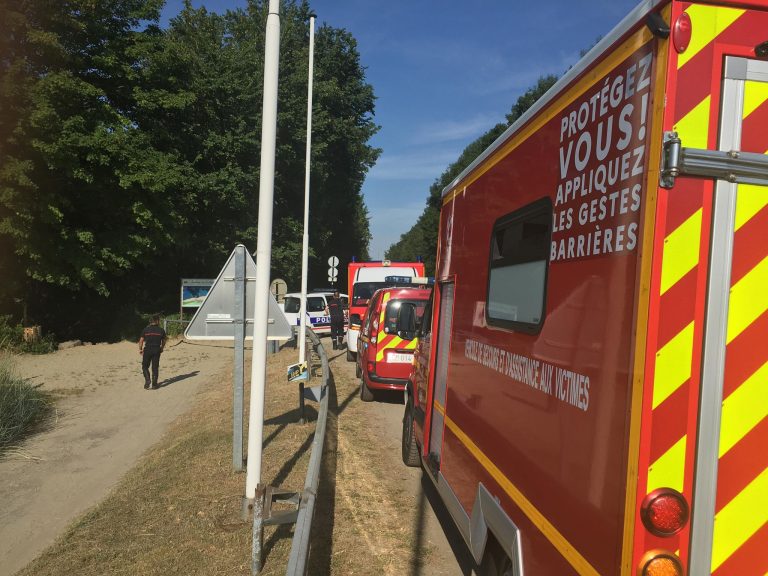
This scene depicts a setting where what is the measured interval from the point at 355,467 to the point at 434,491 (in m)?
1.12

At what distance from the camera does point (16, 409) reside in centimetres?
948

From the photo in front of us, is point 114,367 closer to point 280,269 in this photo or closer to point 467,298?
point 467,298

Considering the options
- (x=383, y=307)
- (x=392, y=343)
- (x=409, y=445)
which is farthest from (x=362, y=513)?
(x=383, y=307)

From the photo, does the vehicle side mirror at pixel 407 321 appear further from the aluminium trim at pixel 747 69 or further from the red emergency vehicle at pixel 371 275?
the red emergency vehicle at pixel 371 275

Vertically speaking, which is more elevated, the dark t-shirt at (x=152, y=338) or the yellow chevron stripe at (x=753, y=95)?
the yellow chevron stripe at (x=753, y=95)

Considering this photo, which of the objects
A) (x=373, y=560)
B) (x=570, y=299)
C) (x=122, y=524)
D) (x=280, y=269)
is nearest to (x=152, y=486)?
(x=122, y=524)

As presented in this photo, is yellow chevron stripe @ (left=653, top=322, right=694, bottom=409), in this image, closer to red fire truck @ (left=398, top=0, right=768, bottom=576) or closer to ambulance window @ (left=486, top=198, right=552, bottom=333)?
red fire truck @ (left=398, top=0, right=768, bottom=576)

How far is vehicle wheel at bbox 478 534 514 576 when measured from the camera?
3.17 metres

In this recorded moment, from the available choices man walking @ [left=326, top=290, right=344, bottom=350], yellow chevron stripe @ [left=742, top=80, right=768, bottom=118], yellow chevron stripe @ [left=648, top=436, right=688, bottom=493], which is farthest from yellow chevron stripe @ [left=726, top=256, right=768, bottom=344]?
man walking @ [left=326, top=290, right=344, bottom=350]

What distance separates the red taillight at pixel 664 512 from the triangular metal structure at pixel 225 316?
453 centimetres

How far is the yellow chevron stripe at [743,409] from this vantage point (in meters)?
1.97

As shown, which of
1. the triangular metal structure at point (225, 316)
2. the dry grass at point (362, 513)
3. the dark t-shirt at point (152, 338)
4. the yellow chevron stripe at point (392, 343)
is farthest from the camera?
the dark t-shirt at point (152, 338)

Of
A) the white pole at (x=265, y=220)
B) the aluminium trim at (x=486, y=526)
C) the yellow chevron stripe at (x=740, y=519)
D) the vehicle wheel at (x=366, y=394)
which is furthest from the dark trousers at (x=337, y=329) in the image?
the yellow chevron stripe at (x=740, y=519)

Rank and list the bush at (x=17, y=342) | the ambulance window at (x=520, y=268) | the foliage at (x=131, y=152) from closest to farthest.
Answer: the ambulance window at (x=520, y=268) < the foliage at (x=131, y=152) < the bush at (x=17, y=342)
